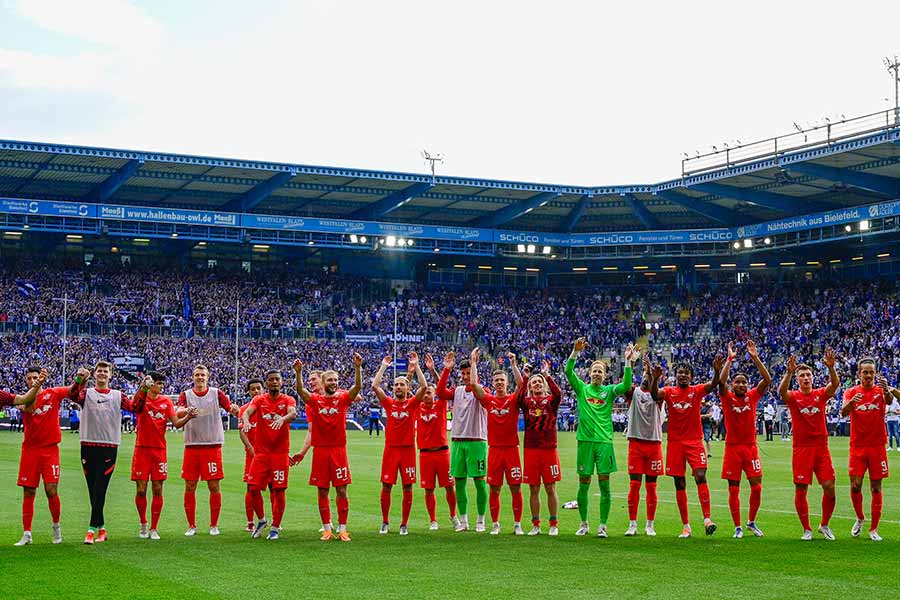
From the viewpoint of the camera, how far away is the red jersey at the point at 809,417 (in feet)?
49.5

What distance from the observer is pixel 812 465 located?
14.9 m

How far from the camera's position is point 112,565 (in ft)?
41.4

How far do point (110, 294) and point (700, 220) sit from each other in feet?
122

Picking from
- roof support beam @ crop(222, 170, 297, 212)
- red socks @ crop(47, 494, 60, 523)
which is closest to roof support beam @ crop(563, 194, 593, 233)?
roof support beam @ crop(222, 170, 297, 212)

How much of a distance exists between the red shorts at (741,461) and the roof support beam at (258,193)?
160 feet

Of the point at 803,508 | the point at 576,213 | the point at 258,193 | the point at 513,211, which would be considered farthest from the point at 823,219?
the point at 803,508

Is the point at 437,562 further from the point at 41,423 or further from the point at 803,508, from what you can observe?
the point at 41,423

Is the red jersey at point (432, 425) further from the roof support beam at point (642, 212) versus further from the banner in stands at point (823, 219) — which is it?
the roof support beam at point (642, 212)

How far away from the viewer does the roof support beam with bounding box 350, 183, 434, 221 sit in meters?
65.3

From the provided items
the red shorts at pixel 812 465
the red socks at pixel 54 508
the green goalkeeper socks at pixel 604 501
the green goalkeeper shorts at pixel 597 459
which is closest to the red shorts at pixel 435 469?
the green goalkeeper shorts at pixel 597 459

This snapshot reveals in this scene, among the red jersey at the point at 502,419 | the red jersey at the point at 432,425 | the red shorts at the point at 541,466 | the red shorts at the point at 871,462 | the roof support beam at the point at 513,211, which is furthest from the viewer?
the roof support beam at the point at 513,211

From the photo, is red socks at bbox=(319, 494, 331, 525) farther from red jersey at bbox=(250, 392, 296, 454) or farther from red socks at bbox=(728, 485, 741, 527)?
red socks at bbox=(728, 485, 741, 527)

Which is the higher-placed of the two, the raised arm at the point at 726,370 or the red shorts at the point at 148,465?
the raised arm at the point at 726,370

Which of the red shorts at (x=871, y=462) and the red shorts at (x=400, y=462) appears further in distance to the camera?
the red shorts at (x=400, y=462)
